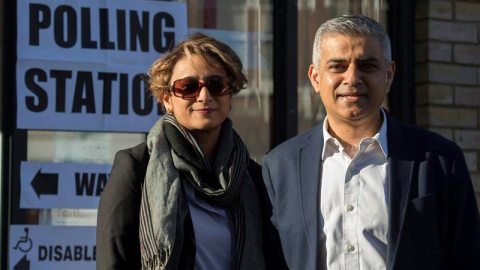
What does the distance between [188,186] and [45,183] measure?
228cm

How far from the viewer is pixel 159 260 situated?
11.5 feet

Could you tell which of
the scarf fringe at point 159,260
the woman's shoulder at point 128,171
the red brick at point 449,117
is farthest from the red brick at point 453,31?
the scarf fringe at point 159,260

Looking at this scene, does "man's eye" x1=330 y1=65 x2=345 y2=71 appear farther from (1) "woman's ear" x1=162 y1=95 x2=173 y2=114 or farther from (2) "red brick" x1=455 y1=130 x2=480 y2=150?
(2) "red brick" x1=455 y1=130 x2=480 y2=150

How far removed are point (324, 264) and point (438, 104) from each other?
3.48m

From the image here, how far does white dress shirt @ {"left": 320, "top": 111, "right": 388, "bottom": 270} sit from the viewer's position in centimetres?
344

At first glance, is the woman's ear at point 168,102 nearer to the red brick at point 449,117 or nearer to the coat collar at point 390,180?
the coat collar at point 390,180

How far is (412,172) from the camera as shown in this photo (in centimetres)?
354

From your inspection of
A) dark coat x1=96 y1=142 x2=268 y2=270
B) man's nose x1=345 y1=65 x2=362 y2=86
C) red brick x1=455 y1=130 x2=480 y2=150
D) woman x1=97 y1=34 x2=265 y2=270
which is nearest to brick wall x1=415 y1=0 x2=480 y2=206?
red brick x1=455 y1=130 x2=480 y2=150

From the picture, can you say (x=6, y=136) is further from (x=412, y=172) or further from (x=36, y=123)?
(x=412, y=172)

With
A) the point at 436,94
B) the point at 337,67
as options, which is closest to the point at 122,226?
the point at 337,67

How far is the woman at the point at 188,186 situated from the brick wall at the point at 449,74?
10.2 ft

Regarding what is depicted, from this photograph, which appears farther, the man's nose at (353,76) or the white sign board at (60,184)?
the white sign board at (60,184)

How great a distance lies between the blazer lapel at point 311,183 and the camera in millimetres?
3514

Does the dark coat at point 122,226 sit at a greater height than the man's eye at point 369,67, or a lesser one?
lesser
